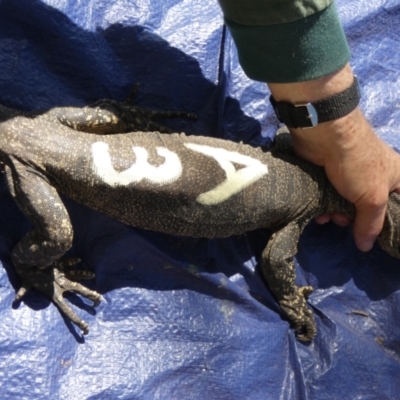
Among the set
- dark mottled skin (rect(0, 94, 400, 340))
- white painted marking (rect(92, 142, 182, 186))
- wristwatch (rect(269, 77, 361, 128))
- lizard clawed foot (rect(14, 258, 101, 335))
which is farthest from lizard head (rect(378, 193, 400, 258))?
lizard clawed foot (rect(14, 258, 101, 335))

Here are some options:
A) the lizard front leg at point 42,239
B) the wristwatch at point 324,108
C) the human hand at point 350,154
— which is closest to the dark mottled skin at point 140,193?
the lizard front leg at point 42,239

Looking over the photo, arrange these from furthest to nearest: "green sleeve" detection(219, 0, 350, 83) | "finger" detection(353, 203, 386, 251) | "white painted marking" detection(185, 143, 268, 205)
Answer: "finger" detection(353, 203, 386, 251)
"white painted marking" detection(185, 143, 268, 205)
"green sleeve" detection(219, 0, 350, 83)

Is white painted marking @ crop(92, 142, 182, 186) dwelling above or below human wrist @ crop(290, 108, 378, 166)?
above

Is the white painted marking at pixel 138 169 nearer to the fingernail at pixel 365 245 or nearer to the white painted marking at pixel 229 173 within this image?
the white painted marking at pixel 229 173

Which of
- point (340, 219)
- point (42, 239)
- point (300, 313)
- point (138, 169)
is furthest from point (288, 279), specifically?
point (42, 239)

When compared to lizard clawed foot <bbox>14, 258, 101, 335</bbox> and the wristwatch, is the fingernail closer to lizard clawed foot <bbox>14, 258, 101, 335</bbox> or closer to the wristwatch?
the wristwatch

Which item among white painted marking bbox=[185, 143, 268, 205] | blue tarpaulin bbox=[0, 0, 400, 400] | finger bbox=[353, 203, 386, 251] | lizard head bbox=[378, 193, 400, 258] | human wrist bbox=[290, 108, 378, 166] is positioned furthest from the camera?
lizard head bbox=[378, 193, 400, 258]

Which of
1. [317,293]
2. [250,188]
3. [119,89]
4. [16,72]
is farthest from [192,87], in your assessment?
[317,293]

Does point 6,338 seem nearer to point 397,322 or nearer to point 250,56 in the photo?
point 250,56
